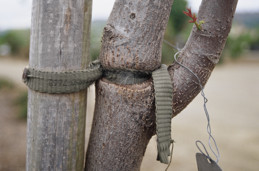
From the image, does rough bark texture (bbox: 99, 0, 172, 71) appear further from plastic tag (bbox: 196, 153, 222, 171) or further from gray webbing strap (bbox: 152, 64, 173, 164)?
plastic tag (bbox: 196, 153, 222, 171)

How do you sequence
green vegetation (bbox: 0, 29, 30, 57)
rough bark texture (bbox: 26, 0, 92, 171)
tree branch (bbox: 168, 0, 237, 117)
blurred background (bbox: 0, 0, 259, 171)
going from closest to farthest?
rough bark texture (bbox: 26, 0, 92, 171) < tree branch (bbox: 168, 0, 237, 117) < blurred background (bbox: 0, 0, 259, 171) < green vegetation (bbox: 0, 29, 30, 57)

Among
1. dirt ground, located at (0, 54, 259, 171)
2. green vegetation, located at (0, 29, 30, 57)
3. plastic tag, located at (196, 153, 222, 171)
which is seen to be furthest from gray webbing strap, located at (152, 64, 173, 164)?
green vegetation, located at (0, 29, 30, 57)

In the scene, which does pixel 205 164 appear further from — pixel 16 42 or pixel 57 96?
pixel 16 42

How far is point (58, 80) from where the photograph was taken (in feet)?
4.02

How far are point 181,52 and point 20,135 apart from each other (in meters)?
4.94

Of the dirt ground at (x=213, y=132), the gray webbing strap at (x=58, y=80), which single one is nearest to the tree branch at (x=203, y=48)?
the gray webbing strap at (x=58, y=80)

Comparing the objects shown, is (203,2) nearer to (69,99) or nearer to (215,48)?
(215,48)

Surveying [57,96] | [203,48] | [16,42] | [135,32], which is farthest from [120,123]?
[16,42]

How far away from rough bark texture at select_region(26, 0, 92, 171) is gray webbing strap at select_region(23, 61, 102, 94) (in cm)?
3

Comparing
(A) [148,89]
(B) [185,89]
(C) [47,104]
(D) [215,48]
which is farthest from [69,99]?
(D) [215,48]

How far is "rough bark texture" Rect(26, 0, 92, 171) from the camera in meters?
1.20

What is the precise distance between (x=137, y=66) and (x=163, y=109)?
0.75 feet

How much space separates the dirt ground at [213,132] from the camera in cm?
419

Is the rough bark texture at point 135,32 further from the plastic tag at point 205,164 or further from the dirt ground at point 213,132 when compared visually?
the dirt ground at point 213,132
